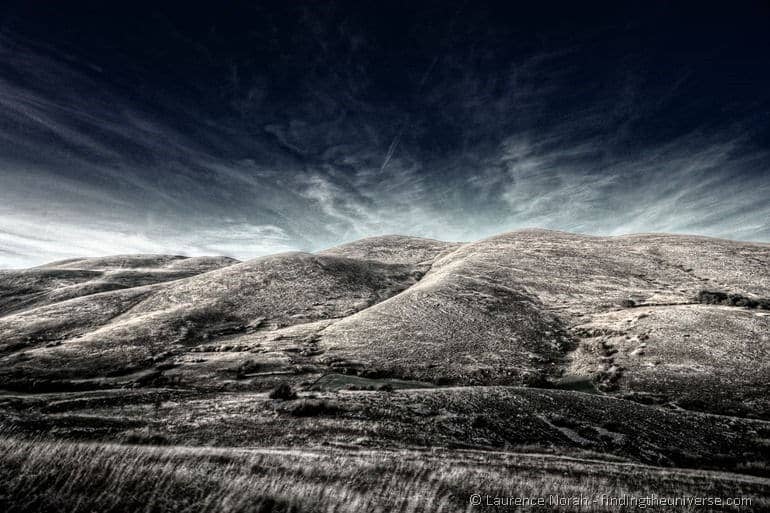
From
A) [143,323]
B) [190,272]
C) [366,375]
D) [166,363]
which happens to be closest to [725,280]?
[366,375]

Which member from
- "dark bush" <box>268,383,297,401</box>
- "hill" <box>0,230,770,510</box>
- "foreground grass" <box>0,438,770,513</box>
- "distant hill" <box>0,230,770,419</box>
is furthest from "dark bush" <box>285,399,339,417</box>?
"distant hill" <box>0,230,770,419</box>

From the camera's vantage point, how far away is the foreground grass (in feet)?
31.6

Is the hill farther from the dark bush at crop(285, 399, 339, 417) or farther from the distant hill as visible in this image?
the distant hill

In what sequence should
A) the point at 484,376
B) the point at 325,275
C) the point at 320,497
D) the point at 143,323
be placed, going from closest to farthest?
the point at 320,497
the point at 484,376
the point at 143,323
the point at 325,275

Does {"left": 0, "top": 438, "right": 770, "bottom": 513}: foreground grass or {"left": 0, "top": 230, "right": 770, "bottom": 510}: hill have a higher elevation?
{"left": 0, "top": 230, "right": 770, "bottom": 510}: hill

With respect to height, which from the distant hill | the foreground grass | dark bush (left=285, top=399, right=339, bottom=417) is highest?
the distant hill

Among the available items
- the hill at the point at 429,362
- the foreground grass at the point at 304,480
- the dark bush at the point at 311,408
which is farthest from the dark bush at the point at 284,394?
the foreground grass at the point at 304,480

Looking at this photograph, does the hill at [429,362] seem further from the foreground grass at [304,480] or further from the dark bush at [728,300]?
the foreground grass at [304,480]

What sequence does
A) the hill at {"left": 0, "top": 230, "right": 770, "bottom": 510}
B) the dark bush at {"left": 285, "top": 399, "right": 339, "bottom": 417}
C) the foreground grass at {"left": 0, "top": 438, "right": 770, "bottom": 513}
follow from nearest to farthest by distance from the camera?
the foreground grass at {"left": 0, "top": 438, "right": 770, "bottom": 513}
the hill at {"left": 0, "top": 230, "right": 770, "bottom": 510}
the dark bush at {"left": 285, "top": 399, "right": 339, "bottom": 417}

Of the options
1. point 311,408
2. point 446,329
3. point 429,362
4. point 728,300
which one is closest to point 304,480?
point 311,408

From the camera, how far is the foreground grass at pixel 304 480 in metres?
9.64

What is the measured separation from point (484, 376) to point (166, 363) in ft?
80.6

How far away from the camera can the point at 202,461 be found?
1139cm

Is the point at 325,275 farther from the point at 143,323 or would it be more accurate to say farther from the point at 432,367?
the point at 432,367
